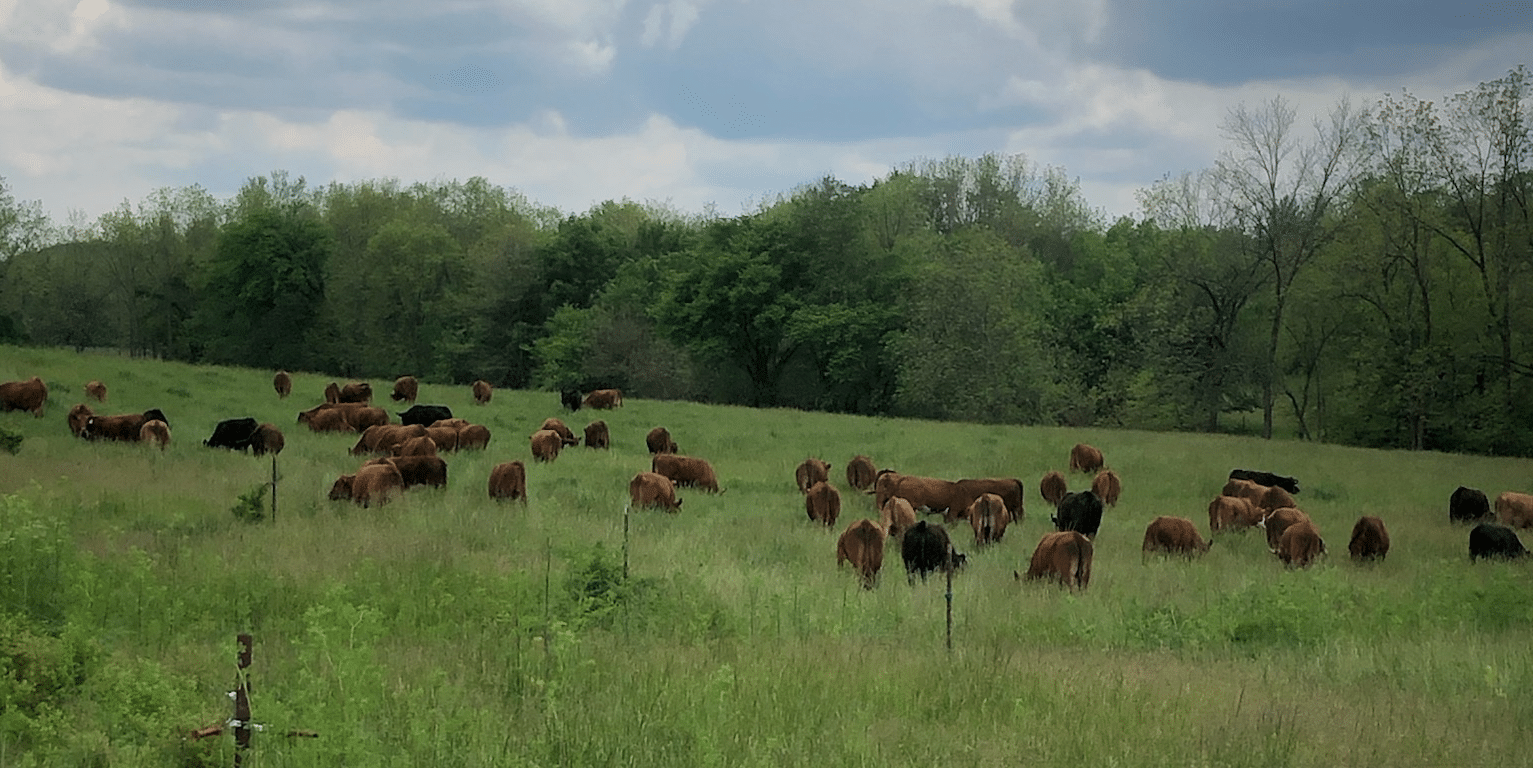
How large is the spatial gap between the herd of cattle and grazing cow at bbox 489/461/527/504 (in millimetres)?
16

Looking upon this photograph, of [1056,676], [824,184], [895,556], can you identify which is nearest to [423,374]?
[824,184]

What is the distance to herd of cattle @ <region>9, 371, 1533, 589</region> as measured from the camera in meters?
14.5

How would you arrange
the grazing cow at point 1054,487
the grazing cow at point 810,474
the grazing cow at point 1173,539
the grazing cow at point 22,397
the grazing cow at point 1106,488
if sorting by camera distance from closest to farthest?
the grazing cow at point 1173,539 → the grazing cow at point 1106,488 → the grazing cow at point 810,474 → the grazing cow at point 1054,487 → the grazing cow at point 22,397

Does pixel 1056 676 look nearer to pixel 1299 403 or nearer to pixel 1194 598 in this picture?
pixel 1194 598

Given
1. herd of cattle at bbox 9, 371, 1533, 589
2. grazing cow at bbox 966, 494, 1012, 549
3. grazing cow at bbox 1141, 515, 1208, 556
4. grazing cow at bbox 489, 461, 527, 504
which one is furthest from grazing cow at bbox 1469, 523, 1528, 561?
grazing cow at bbox 489, 461, 527, 504

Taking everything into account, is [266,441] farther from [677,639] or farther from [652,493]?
[677,639]

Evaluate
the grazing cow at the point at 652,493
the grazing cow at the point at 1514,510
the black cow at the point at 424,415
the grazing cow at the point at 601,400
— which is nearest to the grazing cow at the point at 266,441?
the black cow at the point at 424,415

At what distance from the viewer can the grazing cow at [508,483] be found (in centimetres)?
1875

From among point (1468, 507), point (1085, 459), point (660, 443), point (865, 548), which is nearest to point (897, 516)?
point (865, 548)

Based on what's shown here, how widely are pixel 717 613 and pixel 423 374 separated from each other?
68298 millimetres

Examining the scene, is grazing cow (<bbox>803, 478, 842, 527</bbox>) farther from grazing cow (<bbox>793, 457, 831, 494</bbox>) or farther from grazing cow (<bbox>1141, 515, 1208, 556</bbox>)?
grazing cow (<bbox>1141, 515, 1208, 556</bbox>)

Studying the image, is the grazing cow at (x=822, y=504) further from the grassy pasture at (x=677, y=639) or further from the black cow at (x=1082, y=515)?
the black cow at (x=1082, y=515)

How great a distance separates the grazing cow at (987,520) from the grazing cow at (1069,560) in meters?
3.85

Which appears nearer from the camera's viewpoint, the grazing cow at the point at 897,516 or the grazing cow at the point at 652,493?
the grazing cow at the point at 897,516
